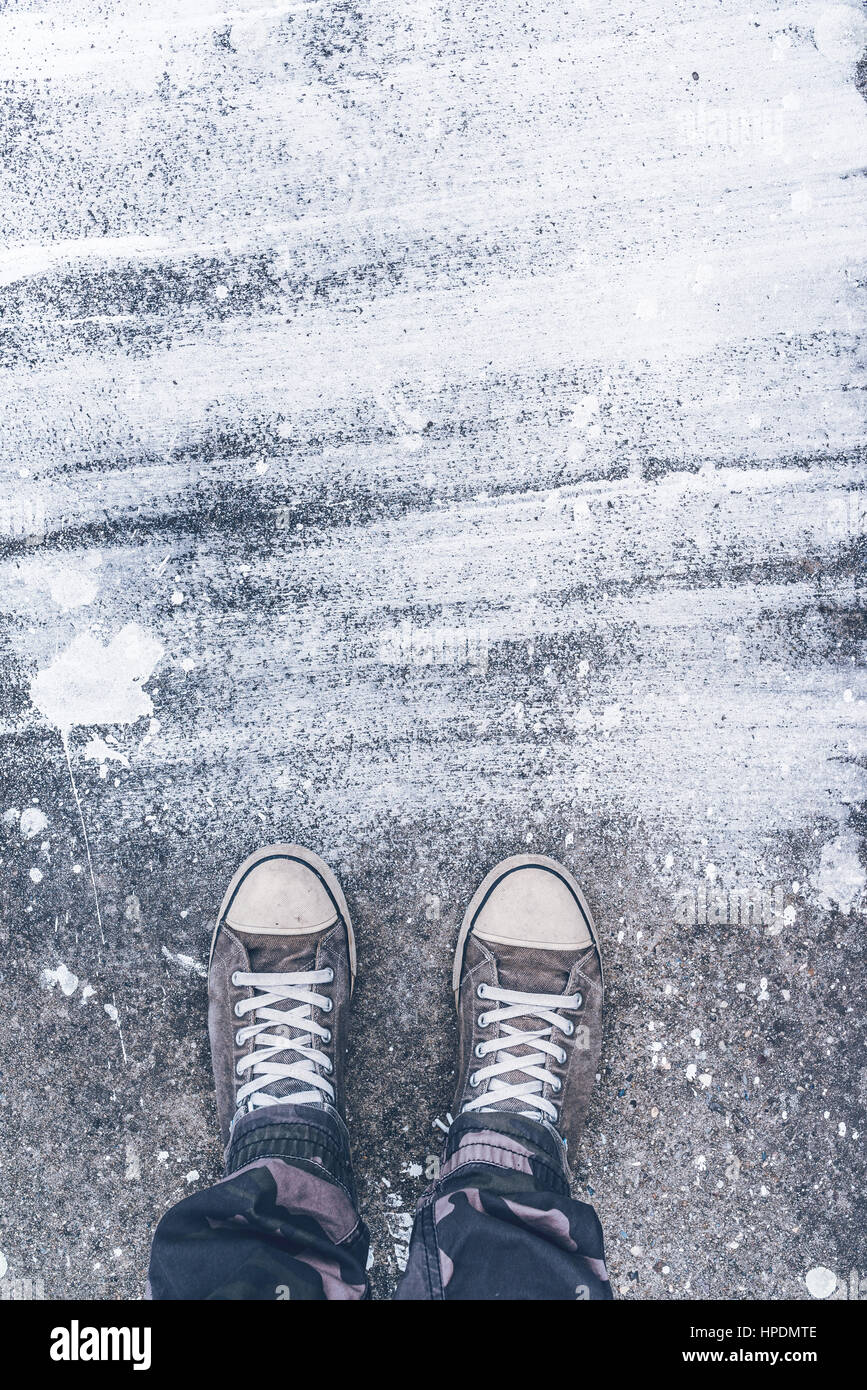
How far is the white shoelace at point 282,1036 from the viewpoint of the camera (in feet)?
5.63

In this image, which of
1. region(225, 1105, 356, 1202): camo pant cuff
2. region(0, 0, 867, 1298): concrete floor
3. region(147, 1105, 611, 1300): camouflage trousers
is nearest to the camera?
region(147, 1105, 611, 1300): camouflage trousers

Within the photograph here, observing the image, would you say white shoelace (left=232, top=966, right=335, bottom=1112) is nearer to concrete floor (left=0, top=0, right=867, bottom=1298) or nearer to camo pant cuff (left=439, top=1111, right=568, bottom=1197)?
concrete floor (left=0, top=0, right=867, bottom=1298)

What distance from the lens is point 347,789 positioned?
5.79 ft

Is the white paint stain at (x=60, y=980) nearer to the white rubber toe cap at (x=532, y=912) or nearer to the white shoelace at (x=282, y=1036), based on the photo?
the white shoelace at (x=282, y=1036)

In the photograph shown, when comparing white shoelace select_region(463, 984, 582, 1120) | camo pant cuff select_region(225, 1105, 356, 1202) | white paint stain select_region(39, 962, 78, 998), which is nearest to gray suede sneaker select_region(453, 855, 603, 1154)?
white shoelace select_region(463, 984, 582, 1120)

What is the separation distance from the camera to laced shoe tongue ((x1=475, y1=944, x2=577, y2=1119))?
1.75 metres

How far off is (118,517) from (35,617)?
0.28 m

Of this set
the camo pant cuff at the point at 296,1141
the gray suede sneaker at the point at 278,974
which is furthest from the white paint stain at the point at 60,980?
the camo pant cuff at the point at 296,1141

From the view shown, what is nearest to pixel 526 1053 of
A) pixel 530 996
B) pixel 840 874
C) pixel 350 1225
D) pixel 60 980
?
pixel 530 996

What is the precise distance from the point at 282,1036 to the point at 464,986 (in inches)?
15.7

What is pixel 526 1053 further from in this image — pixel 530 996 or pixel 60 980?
pixel 60 980

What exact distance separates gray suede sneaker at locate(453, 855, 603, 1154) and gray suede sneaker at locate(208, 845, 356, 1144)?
0.27 m
